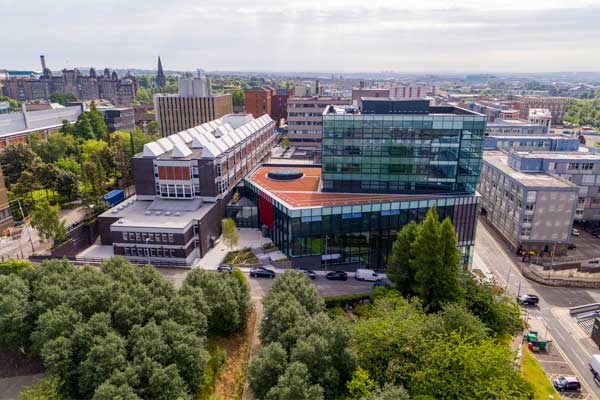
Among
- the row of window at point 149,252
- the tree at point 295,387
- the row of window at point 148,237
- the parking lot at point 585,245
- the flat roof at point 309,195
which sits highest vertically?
the flat roof at point 309,195

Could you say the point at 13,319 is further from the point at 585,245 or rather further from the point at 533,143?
the point at 533,143

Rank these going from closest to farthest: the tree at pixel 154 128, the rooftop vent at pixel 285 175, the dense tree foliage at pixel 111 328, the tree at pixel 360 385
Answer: the tree at pixel 360 385
the dense tree foliage at pixel 111 328
the rooftop vent at pixel 285 175
the tree at pixel 154 128

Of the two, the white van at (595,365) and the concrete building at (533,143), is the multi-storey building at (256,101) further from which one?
the white van at (595,365)

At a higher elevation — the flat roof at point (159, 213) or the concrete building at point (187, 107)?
the concrete building at point (187, 107)

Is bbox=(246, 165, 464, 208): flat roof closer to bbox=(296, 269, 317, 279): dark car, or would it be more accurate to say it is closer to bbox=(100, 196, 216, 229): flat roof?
bbox=(296, 269, 317, 279): dark car

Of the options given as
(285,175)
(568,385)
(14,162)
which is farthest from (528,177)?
(14,162)

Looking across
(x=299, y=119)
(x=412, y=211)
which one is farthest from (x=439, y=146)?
(x=299, y=119)

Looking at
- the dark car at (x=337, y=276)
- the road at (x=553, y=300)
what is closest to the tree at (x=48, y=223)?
the dark car at (x=337, y=276)
